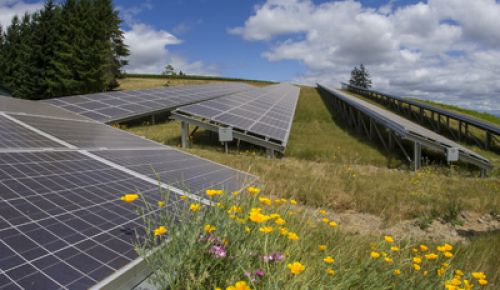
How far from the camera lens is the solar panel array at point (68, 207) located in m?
1.72

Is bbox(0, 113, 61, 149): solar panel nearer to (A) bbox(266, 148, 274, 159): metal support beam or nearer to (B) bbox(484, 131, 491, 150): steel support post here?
(A) bbox(266, 148, 274, 159): metal support beam

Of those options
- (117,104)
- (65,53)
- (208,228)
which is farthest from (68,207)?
(65,53)

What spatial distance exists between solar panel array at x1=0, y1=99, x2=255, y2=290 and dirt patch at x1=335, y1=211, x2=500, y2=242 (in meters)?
2.89

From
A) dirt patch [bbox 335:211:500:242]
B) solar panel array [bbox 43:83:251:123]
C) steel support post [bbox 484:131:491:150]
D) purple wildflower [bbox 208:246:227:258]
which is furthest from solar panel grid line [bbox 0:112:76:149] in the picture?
steel support post [bbox 484:131:491:150]

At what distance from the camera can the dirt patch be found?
552 cm

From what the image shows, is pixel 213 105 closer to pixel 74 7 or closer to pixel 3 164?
pixel 3 164

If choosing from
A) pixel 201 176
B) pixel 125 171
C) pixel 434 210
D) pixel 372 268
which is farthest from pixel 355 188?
pixel 125 171

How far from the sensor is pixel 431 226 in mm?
6000

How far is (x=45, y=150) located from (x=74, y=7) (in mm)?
44597

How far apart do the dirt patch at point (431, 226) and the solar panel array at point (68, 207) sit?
289 centimetres

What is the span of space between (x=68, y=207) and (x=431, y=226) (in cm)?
651

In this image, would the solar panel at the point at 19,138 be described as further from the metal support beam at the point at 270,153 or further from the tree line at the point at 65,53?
the tree line at the point at 65,53

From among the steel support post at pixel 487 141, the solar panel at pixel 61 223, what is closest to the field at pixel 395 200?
the solar panel at pixel 61 223

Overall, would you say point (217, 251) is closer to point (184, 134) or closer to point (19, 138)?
point (19, 138)
